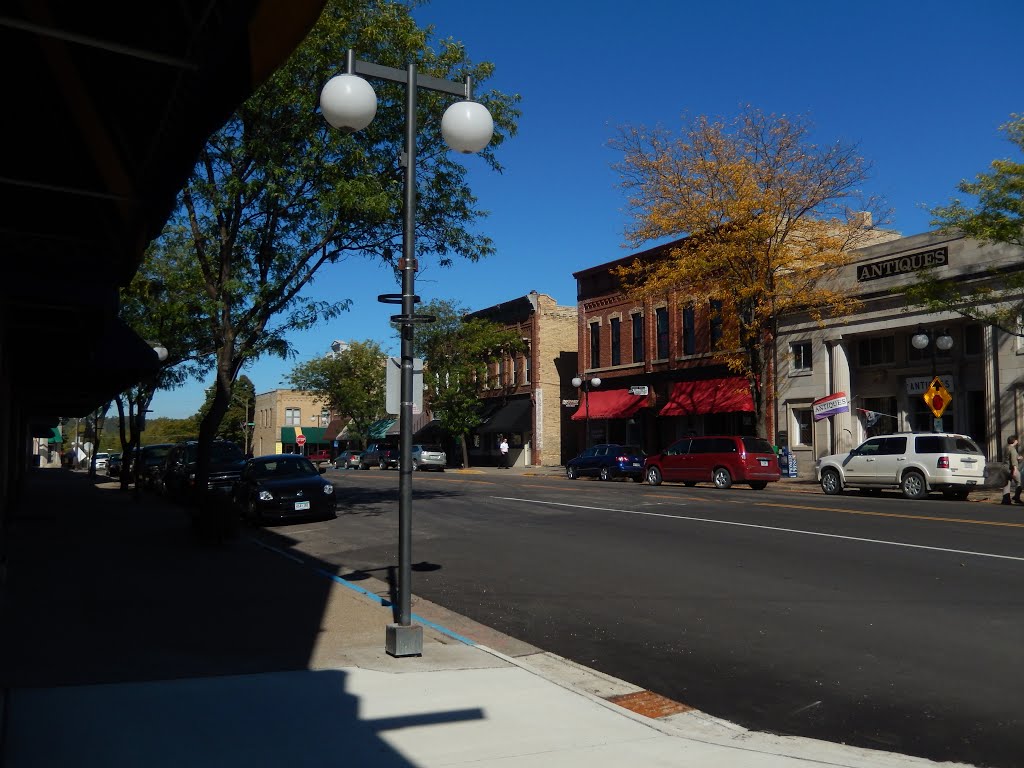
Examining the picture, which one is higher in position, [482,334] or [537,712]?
[482,334]

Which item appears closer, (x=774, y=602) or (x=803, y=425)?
(x=774, y=602)

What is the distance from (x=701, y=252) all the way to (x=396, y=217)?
16.3m

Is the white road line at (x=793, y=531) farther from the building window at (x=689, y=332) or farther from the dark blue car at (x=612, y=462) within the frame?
the building window at (x=689, y=332)

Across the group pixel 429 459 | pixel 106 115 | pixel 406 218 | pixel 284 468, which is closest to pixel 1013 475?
pixel 284 468

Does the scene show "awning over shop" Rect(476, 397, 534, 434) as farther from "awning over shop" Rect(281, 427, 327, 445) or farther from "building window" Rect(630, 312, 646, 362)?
"awning over shop" Rect(281, 427, 327, 445)

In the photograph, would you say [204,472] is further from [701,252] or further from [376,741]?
[701,252]

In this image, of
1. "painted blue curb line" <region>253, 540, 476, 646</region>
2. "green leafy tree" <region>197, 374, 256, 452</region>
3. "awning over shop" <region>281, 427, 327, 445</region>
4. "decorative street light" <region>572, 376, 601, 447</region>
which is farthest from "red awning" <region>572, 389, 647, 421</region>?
"green leafy tree" <region>197, 374, 256, 452</region>

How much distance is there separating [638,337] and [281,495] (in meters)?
28.3

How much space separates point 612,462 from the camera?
3566cm

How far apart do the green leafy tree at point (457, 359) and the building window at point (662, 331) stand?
11.4 m

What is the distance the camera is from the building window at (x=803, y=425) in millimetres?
35219

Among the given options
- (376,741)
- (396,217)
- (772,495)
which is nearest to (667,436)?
(772,495)

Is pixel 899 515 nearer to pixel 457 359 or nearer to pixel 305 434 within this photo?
pixel 457 359

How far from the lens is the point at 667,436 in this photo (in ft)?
138
